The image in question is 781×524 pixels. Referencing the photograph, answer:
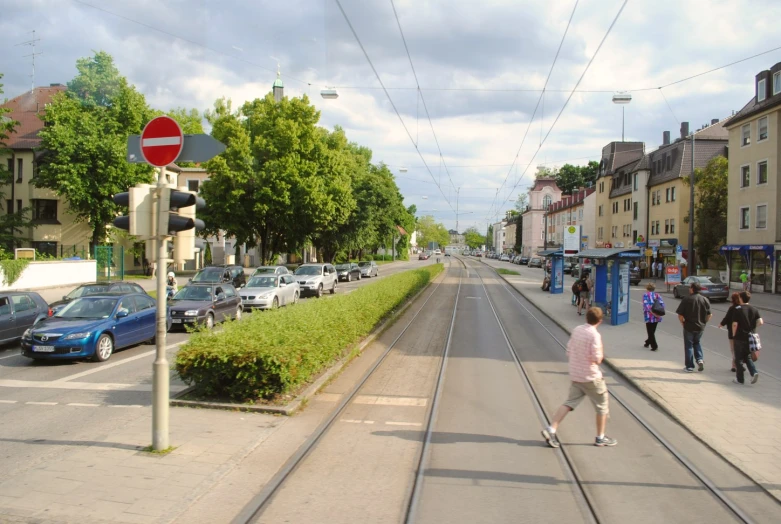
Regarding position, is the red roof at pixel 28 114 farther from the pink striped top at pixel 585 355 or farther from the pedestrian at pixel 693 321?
the pink striped top at pixel 585 355

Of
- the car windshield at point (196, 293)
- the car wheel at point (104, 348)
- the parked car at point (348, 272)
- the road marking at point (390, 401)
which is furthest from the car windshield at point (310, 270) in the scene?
the road marking at point (390, 401)

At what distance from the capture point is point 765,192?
34.6m

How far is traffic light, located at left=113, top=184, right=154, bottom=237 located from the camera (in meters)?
5.98

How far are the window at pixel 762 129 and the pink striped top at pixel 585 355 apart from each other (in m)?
35.9

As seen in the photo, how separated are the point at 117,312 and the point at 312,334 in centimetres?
615

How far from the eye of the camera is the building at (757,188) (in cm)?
3375

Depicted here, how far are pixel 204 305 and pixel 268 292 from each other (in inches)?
220

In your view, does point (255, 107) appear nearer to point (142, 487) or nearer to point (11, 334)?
point (11, 334)

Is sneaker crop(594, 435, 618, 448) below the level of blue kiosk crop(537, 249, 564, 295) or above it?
below

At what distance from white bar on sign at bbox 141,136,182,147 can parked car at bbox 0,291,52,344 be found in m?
8.94

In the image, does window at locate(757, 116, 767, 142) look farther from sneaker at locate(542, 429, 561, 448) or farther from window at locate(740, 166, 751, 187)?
sneaker at locate(542, 429, 561, 448)

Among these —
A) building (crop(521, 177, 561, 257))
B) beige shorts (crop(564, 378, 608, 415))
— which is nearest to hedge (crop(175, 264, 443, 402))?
beige shorts (crop(564, 378, 608, 415))

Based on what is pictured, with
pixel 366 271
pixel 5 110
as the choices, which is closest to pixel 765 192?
pixel 366 271

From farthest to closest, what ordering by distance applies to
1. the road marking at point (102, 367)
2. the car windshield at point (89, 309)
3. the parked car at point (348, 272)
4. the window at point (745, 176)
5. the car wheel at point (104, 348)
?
the parked car at point (348, 272) < the window at point (745, 176) < the car windshield at point (89, 309) < the car wheel at point (104, 348) < the road marking at point (102, 367)
